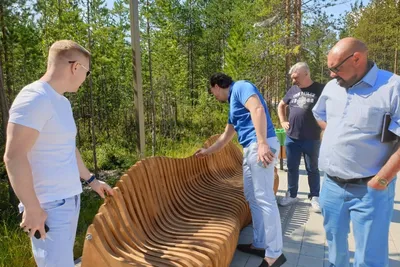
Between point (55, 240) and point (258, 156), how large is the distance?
1.64 metres

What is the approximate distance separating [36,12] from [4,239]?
9.38m

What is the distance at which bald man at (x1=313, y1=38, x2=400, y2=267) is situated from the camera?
2023 millimetres

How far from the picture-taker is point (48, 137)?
166cm

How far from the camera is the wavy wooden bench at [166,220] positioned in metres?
2.18

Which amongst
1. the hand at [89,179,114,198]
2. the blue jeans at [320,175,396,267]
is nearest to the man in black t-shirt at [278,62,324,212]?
the blue jeans at [320,175,396,267]

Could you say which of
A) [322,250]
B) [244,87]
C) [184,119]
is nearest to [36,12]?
[184,119]

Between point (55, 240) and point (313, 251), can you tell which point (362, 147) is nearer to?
point (313, 251)

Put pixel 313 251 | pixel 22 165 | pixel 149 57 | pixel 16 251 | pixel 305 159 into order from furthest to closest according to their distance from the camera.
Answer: pixel 149 57 → pixel 305 159 → pixel 313 251 → pixel 16 251 → pixel 22 165

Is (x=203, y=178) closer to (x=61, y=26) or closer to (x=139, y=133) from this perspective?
(x=139, y=133)

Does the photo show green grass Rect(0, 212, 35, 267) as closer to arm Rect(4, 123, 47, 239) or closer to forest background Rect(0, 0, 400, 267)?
forest background Rect(0, 0, 400, 267)

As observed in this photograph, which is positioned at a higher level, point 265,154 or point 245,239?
point 265,154

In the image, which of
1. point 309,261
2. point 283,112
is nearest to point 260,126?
point 309,261

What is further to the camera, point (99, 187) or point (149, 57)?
point (149, 57)

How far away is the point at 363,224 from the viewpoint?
2.19 metres
